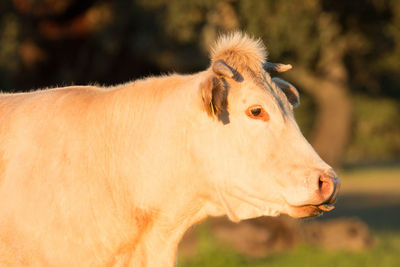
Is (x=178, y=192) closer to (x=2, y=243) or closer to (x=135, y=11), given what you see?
(x=2, y=243)

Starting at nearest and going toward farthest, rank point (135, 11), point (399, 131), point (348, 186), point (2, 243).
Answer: point (2, 243) → point (135, 11) → point (348, 186) → point (399, 131)

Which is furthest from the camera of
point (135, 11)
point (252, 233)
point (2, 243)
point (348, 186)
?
point (348, 186)

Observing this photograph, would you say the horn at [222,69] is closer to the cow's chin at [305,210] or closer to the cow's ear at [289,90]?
the cow's ear at [289,90]

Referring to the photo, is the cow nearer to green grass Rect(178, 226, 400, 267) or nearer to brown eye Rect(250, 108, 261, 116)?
brown eye Rect(250, 108, 261, 116)

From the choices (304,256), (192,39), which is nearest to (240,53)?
(304,256)

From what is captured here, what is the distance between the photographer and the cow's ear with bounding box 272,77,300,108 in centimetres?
506

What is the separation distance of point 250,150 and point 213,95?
0.40 meters

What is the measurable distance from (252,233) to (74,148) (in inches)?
344

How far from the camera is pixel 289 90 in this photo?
5090 millimetres

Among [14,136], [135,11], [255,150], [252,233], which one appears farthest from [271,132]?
[135,11]

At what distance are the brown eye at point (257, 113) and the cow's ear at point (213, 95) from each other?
162 mm

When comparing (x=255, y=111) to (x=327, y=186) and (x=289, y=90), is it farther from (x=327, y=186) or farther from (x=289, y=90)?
(x=289, y=90)

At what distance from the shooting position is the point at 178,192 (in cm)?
459

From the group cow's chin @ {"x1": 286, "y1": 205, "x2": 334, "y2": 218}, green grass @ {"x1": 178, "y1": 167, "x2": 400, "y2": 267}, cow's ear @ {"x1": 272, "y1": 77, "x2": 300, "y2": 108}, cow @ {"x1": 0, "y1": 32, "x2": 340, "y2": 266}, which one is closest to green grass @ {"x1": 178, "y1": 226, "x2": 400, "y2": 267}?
green grass @ {"x1": 178, "y1": 167, "x2": 400, "y2": 267}
